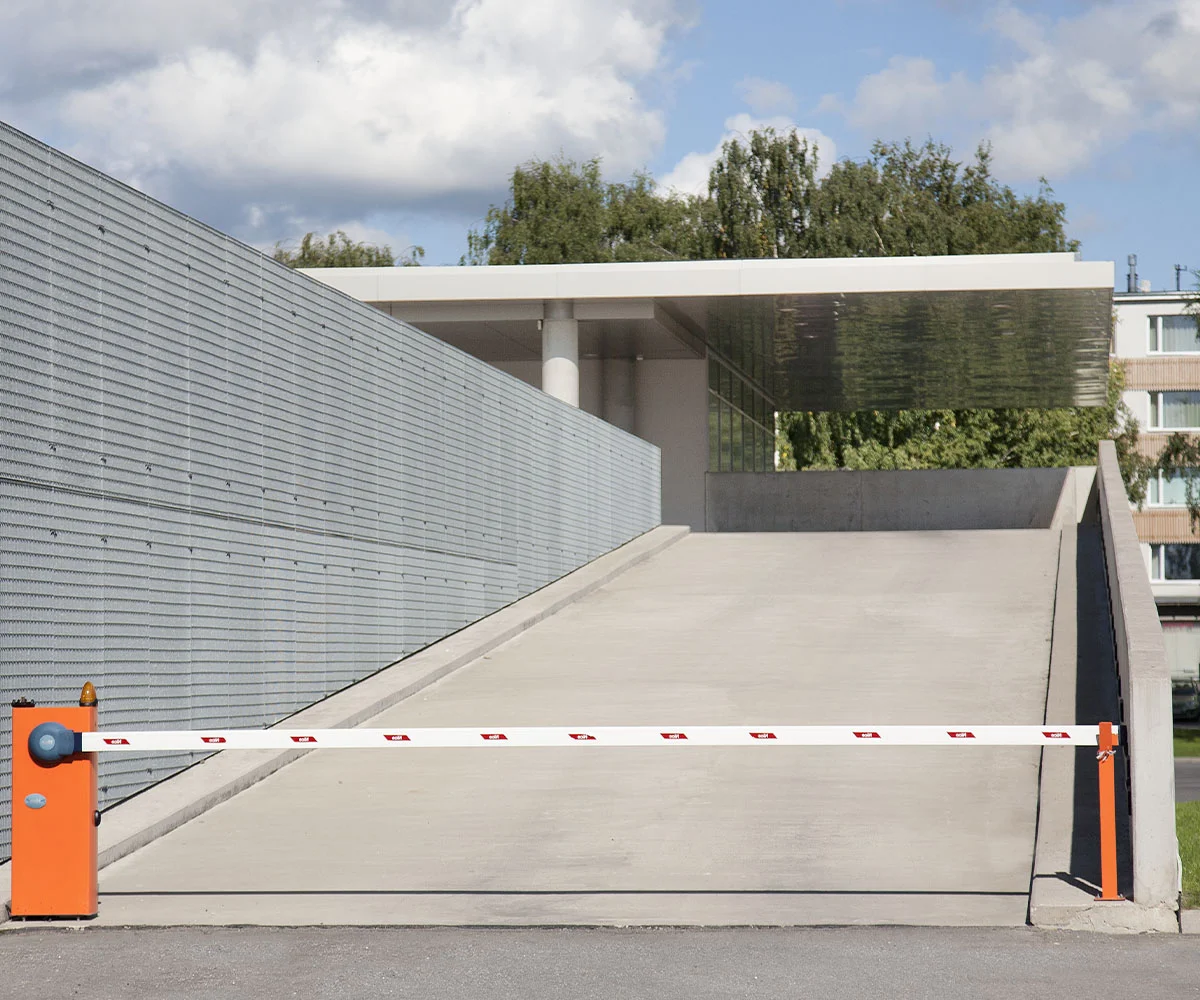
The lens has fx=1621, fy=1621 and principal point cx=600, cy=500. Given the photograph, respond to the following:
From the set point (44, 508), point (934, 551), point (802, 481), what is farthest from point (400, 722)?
point (802, 481)

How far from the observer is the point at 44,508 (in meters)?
8.66

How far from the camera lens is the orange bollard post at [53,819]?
704 centimetres

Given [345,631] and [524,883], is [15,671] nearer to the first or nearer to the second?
[524,883]

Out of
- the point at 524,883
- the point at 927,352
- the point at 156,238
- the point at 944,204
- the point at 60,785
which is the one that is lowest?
the point at 524,883

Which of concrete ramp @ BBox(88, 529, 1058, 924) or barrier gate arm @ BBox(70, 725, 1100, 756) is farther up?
barrier gate arm @ BBox(70, 725, 1100, 756)

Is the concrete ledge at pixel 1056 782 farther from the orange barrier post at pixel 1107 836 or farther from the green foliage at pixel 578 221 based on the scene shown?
the green foliage at pixel 578 221

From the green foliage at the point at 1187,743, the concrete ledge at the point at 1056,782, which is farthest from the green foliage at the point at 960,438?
the concrete ledge at the point at 1056,782

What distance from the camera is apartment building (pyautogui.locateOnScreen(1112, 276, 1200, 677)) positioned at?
6400 cm

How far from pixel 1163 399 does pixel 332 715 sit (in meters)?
58.8

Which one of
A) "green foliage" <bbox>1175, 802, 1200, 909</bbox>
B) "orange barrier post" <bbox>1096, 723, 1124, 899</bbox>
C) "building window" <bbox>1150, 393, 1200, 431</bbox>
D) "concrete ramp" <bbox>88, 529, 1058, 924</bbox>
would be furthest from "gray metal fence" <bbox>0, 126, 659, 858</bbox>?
"building window" <bbox>1150, 393, 1200, 431</bbox>

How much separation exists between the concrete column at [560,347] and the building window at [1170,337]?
45.2 m

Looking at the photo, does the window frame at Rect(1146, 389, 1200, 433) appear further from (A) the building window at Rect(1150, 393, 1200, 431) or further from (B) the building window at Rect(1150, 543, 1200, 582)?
(B) the building window at Rect(1150, 543, 1200, 582)

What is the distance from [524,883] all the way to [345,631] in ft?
18.6

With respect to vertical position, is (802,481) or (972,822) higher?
(802,481)
